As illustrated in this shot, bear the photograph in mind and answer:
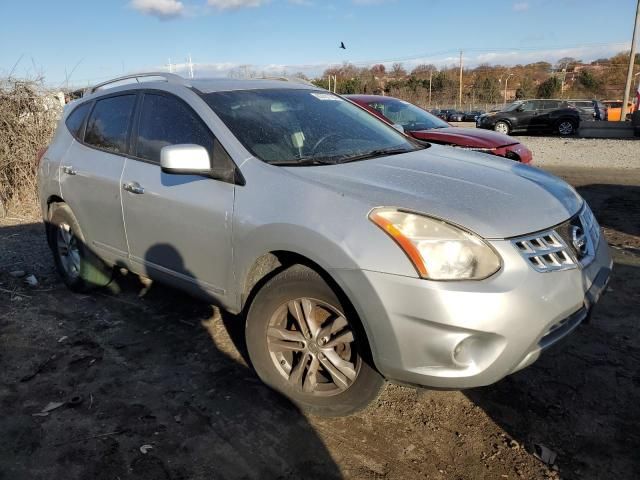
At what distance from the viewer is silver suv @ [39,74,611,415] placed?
2264 millimetres

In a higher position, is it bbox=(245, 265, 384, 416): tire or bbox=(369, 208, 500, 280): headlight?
bbox=(369, 208, 500, 280): headlight

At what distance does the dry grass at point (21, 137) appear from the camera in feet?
26.2

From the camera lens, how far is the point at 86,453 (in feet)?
8.45

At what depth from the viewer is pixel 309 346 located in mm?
2729

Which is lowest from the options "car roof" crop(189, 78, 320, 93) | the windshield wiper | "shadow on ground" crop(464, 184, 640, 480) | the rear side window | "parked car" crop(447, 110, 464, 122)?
"parked car" crop(447, 110, 464, 122)

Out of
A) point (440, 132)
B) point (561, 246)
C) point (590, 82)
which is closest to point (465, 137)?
point (440, 132)

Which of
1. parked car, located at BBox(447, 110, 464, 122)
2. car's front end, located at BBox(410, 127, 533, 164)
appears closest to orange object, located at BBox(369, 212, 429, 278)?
car's front end, located at BBox(410, 127, 533, 164)

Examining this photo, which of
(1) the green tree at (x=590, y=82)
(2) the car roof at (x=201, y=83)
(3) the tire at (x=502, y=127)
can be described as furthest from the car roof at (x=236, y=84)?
(1) the green tree at (x=590, y=82)

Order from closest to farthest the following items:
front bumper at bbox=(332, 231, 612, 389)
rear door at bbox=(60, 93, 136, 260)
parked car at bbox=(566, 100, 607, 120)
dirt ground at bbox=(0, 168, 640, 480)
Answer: front bumper at bbox=(332, 231, 612, 389)
dirt ground at bbox=(0, 168, 640, 480)
rear door at bbox=(60, 93, 136, 260)
parked car at bbox=(566, 100, 607, 120)

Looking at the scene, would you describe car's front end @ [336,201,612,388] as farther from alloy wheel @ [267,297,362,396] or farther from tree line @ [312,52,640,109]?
tree line @ [312,52,640,109]

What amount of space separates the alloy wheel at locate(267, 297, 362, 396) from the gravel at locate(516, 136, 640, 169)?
1056 cm

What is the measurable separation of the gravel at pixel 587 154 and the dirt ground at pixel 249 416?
28.9ft

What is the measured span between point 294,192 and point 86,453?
5.50ft

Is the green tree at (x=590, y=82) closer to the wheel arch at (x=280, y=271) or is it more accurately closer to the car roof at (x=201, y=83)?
the car roof at (x=201, y=83)
